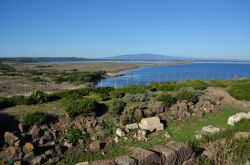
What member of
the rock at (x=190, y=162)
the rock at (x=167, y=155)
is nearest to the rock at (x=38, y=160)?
the rock at (x=167, y=155)

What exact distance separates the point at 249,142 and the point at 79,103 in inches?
346

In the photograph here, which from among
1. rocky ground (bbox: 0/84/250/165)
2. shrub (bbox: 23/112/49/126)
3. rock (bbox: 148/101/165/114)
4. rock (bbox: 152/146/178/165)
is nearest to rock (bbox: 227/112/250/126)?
rocky ground (bbox: 0/84/250/165)

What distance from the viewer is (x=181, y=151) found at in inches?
344

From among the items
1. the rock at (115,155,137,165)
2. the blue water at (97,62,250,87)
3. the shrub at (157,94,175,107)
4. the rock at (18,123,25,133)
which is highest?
the shrub at (157,94,175,107)

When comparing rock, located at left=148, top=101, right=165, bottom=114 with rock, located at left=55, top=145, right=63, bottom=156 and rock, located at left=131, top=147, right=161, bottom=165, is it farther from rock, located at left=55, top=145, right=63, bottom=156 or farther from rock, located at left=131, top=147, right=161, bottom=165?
rock, located at left=131, top=147, right=161, bottom=165

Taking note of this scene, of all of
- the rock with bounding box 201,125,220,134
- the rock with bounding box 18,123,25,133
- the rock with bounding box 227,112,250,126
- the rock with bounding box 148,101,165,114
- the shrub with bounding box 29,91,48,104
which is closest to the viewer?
the rock with bounding box 18,123,25,133

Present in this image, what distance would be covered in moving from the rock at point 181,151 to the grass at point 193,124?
334cm

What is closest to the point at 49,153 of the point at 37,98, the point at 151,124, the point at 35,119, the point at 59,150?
the point at 59,150

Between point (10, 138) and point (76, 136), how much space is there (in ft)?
9.30

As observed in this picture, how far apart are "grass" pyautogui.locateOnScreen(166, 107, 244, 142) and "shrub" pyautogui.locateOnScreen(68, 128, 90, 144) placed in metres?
4.29

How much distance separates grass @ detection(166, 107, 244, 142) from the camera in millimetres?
12935

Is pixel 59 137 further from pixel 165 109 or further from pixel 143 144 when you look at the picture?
pixel 165 109

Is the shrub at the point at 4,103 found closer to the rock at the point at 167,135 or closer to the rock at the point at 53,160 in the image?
the rock at the point at 53,160

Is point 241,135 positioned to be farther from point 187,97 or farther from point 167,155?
point 187,97
